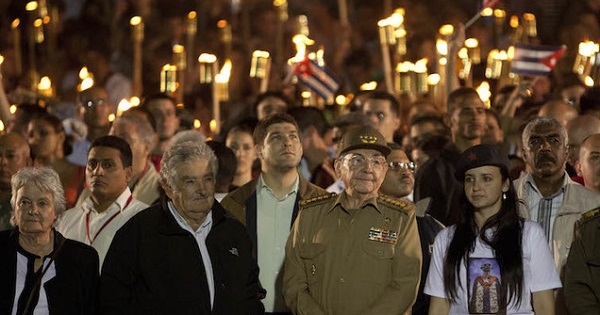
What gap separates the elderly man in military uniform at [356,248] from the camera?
8.23 m

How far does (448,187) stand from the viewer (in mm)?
10273

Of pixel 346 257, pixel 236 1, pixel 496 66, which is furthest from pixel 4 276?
pixel 236 1

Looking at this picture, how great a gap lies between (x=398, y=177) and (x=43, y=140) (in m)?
3.88

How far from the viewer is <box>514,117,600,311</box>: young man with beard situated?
8.92 metres

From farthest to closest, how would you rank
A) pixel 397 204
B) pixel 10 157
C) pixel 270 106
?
pixel 270 106 → pixel 10 157 → pixel 397 204

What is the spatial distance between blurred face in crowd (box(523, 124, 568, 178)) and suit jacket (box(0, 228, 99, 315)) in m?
2.97

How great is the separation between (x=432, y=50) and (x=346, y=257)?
895 cm

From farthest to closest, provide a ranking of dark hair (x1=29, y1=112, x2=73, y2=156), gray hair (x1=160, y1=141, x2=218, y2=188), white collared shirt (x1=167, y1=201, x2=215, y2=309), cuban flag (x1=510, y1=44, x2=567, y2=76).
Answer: cuban flag (x1=510, y1=44, x2=567, y2=76)
dark hair (x1=29, y1=112, x2=73, y2=156)
gray hair (x1=160, y1=141, x2=218, y2=188)
white collared shirt (x1=167, y1=201, x2=215, y2=309)

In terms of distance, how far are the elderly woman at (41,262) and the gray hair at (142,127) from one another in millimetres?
2605

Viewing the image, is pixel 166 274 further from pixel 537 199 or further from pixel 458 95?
pixel 458 95

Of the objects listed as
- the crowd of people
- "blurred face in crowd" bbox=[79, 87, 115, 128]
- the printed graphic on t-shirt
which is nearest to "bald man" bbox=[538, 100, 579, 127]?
the crowd of people

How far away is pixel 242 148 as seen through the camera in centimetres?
1145

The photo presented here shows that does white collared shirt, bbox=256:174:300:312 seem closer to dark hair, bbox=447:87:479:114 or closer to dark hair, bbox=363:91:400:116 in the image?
dark hair, bbox=447:87:479:114

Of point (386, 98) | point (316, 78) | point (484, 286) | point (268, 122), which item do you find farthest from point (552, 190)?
point (316, 78)
